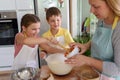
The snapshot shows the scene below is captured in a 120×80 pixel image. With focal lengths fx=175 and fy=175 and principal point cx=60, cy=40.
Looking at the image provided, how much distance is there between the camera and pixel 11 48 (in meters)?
2.36

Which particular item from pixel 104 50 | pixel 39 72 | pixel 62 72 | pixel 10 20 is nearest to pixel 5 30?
pixel 10 20

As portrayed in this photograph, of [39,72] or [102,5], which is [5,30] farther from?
[102,5]

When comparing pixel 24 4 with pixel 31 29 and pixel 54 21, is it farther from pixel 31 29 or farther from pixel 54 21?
pixel 31 29

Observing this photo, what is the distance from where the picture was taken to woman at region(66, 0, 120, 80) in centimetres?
89

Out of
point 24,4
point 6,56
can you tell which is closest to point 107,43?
point 24,4

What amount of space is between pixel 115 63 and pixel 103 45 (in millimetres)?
115

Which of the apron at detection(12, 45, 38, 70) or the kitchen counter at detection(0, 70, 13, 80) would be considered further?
the kitchen counter at detection(0, 70, 13, 80)

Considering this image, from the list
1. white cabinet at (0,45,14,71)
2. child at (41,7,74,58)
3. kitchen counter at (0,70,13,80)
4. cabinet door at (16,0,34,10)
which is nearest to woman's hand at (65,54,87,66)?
child at (41,7,74,58)

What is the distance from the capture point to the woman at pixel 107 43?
89 centimetres

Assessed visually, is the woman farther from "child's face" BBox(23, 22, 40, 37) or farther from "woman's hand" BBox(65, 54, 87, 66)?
"child's face" BBox(23, 22, 40, 37)

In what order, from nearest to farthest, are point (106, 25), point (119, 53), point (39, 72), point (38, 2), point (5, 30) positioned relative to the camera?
point (119, 53)
point (106, 25)
point (39, 72)
point (38, 2)
point (5, 30)

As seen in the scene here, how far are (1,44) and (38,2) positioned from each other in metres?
0.76

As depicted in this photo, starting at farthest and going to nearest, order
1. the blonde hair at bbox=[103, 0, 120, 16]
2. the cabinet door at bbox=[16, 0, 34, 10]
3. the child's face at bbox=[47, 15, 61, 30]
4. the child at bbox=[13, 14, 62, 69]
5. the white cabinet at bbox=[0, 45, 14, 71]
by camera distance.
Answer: the white cabinet at bbox=[0, 45, 14, 71] < the cabinet door at bbox=[16, 0, 34, 10] < the child's face at bbox=[47, 15, 61, 30] < the child at bbox=[13, 14, 62, 69] < the blonde hair at bbox=[103, 0, 120, 16]

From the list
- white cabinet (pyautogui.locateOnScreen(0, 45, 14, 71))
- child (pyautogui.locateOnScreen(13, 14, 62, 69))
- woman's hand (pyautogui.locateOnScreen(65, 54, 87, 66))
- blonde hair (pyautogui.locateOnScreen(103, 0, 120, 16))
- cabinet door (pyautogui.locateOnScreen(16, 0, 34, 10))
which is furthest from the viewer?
white cabinet (pyautogui.locateOnScreen(0, 45, 14, 71))
